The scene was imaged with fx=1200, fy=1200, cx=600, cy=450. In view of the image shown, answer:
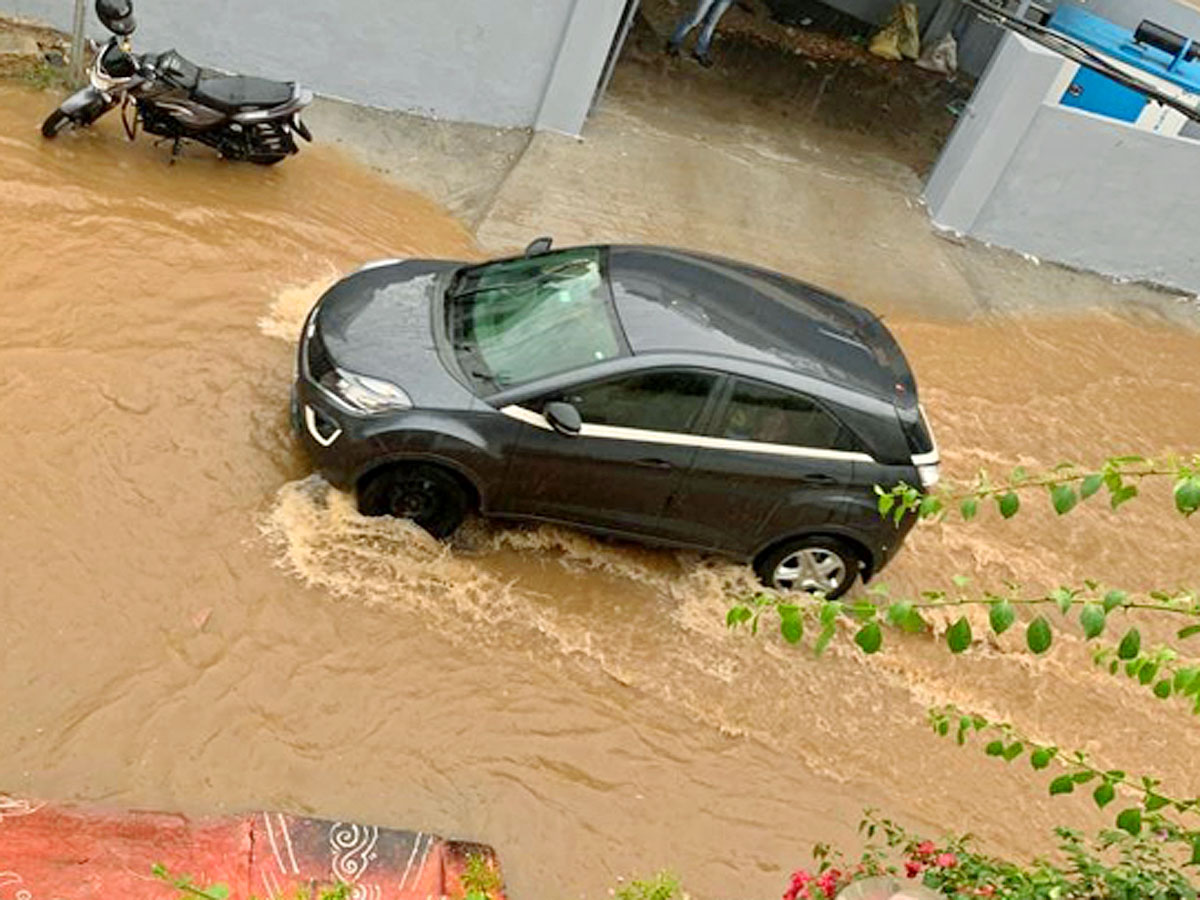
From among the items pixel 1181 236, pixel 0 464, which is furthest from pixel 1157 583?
pixel 0 464

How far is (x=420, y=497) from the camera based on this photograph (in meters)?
6.72

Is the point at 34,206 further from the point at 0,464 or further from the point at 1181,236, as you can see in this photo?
the point at 1181,236

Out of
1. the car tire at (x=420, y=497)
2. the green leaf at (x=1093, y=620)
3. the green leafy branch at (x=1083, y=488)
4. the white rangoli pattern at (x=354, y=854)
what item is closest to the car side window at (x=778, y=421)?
the car tire at (x=420, y=497)

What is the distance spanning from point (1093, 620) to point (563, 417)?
13.2 feet

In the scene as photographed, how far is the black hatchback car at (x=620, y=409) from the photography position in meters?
6.44

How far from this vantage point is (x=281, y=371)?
7.74 meters

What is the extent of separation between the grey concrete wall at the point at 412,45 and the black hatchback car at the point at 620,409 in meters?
3.87

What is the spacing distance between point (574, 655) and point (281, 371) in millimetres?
2729

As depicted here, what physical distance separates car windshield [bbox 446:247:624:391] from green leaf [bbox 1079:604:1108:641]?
411cm

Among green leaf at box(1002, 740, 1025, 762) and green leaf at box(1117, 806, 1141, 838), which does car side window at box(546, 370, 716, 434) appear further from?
green leaf at box(1117, 806, 1141, 838)

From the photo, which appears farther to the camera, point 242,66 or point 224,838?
point 242,66

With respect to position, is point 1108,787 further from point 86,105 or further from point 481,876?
point 86,105

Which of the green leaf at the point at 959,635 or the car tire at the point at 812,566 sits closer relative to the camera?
the green leaf at the point at 959,635

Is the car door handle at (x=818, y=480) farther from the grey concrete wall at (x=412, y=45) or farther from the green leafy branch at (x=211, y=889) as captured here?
the grey concrete wall at (x=412, y=45)
